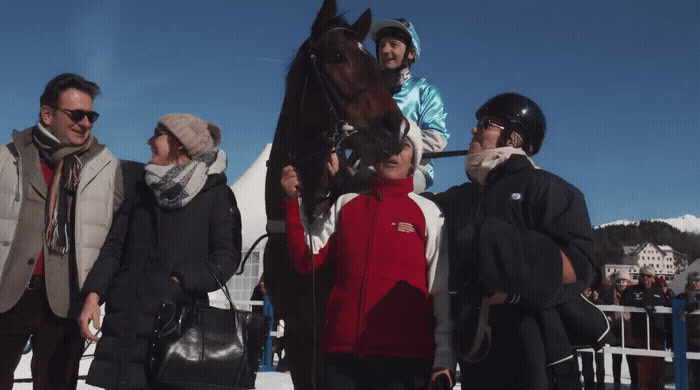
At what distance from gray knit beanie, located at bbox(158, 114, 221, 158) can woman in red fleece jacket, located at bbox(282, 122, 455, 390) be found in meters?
0.69

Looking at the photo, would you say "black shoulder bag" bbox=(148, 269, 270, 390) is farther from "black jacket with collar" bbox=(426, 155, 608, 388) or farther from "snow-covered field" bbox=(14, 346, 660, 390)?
"snow-covered field" bbox=(14, 346, 660, 390)

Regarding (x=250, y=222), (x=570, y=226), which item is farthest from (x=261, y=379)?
(x=250, y=222)

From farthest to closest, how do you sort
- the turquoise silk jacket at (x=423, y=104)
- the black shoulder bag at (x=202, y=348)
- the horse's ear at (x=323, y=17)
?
the turquoise silk jacket at (x=423, y=104) < the horse's ear at (x=323, y=17) < the black shoulder bag at (x=202, y=348)

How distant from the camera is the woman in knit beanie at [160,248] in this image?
110 inches

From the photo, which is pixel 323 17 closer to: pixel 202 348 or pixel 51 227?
pixel 51 227

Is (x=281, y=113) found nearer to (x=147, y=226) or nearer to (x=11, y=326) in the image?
(x=147, y=226)

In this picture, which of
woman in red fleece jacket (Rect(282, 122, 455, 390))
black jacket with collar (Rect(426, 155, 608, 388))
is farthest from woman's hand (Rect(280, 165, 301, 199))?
black jacket with collar (Rect(426, 155, 608, 388))

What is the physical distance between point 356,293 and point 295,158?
929mm

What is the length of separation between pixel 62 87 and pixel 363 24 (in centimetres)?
173

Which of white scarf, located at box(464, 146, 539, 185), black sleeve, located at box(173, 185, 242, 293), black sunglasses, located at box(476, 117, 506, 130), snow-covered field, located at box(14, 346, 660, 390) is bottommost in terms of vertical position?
snow-covered field, located at box(14, 346, 660, 390)

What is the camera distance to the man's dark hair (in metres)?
3.45

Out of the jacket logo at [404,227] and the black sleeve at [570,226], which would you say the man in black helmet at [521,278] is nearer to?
the black sleeve at [570,226]

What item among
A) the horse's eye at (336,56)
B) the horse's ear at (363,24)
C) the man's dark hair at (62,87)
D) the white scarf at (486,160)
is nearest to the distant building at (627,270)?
the horse's ear at (363,24)

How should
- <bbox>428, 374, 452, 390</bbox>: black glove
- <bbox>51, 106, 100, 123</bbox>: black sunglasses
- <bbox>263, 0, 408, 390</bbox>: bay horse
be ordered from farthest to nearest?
1. <bbox>51, 106, 100, 123</bbox>: black sunglasses
2. <bbox>263, 0, 408, 390</bbox>: bay horse
3. <bbox>428, 374, 452, 390</bbox>: black glove
